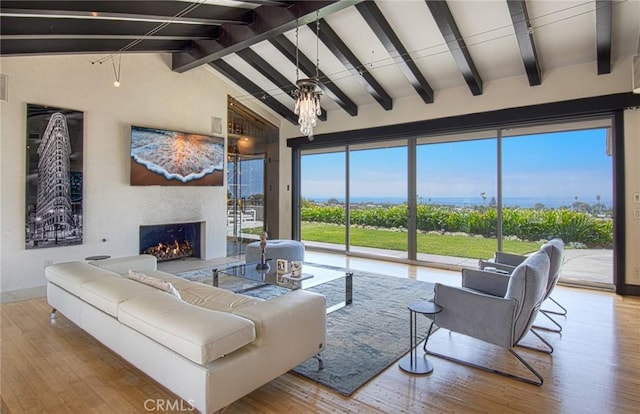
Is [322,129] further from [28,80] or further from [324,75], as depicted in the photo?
[28,80]

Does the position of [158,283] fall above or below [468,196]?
below

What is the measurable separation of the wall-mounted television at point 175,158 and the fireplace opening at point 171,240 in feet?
3.00

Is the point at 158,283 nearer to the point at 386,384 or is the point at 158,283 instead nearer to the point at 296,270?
the point at 296,270

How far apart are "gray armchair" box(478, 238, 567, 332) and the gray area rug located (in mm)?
998

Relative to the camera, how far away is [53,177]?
504 cm

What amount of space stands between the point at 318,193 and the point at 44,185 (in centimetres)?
540

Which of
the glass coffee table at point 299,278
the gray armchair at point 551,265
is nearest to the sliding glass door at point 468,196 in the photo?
the gray armchair at point 551,265

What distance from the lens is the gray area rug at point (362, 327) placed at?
270 centimetres

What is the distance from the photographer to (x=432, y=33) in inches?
201

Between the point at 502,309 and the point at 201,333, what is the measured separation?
2144 mm

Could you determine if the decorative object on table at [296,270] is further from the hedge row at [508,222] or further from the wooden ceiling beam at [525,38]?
the wooden ceiling beam at [525,38]

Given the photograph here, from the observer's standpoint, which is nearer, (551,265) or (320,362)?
(320,362)

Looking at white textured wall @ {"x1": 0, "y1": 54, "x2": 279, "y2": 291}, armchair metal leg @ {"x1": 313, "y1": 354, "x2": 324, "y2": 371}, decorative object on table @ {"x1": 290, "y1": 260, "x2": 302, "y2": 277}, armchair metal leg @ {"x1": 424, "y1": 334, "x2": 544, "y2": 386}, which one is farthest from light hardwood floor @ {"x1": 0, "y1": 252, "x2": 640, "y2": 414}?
white textured wall @ {"x1": 0, "y1": 54, "x2": 279, "y2": 291}

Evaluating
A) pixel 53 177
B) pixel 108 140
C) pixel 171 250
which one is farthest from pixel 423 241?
pixel 53 177
